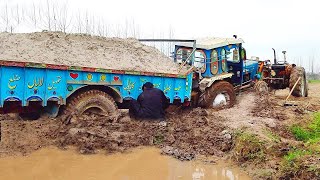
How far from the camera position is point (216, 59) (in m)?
11.5

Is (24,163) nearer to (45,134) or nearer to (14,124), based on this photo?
(45,134)

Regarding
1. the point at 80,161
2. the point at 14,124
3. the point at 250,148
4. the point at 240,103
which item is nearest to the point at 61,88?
the point at 14,124

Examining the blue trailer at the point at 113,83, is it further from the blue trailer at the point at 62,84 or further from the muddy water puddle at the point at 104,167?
the muddy water puddle at the point at 104,167

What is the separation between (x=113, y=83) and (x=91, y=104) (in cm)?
72

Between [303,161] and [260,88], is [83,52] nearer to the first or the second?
[303,161]

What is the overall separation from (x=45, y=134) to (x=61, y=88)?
3.52 feet

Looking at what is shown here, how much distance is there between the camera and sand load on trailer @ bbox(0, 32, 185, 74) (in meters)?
7.97

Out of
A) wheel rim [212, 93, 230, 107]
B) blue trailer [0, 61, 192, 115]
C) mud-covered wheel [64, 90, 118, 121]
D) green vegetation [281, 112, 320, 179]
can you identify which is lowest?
green vegetation [281, 112, 320, 179]

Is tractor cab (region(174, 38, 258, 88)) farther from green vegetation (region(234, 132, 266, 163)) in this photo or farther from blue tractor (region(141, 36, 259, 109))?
green vegetation (region(234, 132, 266, 163))

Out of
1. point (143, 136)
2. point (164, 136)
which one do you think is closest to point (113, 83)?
point (143, 136)

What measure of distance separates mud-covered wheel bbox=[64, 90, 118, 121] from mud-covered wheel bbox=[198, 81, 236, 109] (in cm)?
339

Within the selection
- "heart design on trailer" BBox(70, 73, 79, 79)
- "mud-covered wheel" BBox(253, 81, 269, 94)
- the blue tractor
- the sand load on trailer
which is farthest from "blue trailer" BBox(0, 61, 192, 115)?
"mud-covered wheel" BBox(253, 81, 269, 94)

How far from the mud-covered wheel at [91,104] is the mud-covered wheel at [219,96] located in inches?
133

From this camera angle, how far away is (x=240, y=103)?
1168cm
